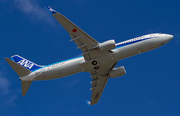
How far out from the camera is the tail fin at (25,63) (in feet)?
160

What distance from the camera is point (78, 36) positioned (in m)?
43.2

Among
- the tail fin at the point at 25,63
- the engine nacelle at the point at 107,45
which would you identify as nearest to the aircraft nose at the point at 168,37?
the engine nacelle at the point at 107,45

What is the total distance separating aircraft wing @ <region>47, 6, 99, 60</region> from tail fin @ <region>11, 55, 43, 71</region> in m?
11.0

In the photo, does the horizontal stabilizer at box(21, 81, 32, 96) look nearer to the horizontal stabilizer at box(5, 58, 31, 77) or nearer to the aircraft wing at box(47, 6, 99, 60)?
the horizontal stabilizer at box(5, 58, 31, 77)

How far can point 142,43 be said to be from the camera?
47.0m

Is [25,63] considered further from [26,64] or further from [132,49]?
[132,49]

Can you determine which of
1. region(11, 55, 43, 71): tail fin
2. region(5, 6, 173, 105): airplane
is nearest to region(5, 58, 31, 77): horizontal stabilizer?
region(5, 6, 173, 105): airplane

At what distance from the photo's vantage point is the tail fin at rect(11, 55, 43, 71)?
1917 inches

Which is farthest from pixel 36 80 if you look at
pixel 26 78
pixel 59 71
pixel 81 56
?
pixel 81 56

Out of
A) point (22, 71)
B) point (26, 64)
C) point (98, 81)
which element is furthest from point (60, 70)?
point (98, 81)

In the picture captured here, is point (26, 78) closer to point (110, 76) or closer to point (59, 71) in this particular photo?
point (59, 71)

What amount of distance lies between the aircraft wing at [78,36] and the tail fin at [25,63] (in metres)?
11.0

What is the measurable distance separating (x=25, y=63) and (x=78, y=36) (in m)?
14.5

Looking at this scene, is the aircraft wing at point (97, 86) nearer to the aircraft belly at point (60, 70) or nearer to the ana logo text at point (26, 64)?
the aircraft belly at point (60, 70)
